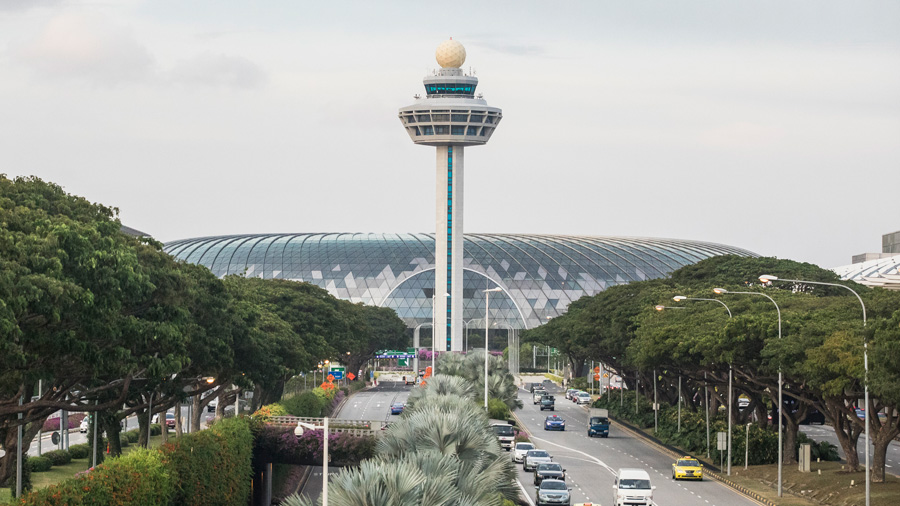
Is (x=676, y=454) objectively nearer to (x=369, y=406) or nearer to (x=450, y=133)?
(x=369, y=406)

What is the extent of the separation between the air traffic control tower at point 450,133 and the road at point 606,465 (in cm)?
6240

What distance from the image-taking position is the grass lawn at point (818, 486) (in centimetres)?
5541

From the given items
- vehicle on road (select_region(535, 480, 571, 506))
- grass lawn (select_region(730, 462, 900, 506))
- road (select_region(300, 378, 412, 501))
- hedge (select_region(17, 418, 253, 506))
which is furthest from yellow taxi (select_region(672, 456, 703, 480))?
hedge (select_region(17, 418, 253, 506))

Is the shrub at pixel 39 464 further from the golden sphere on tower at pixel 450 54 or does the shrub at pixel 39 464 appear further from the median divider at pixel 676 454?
the golden sphere on tower at pixel 450 54

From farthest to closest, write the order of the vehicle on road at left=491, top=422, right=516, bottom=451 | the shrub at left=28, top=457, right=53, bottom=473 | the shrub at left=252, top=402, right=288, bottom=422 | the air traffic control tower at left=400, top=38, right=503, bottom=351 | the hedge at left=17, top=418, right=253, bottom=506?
the air traffic control tower at left=400, top=38, right=503, bottom=351 → the vehicle on road at left=491, top=422, right=516, bottom=451 → the shrub at left=252, top=402, right=288, bottom=422 → the shrub at left=28, top=457, right=53, bottom=473 → the hedge at left=17, top=418, right=253, bottom=506

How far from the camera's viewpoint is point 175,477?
4397 cm

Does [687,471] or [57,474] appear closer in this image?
[57,474]

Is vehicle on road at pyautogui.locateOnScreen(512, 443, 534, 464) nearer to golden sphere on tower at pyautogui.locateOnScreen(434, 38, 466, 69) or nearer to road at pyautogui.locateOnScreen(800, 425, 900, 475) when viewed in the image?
road at pyautogui.locateOnScreen(800, 425, 900, 475)

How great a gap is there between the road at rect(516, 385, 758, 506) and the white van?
10.6 ft

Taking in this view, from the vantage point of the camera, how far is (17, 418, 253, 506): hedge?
34.8 meters

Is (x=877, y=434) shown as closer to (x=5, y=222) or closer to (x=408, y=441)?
(x=408, y=441)

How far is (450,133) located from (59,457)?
108329mm

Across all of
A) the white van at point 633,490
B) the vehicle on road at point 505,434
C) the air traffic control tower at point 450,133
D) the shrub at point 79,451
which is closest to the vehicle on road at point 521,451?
the vehicle on road at point 505,434

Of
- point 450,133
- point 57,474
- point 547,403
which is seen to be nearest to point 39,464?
point 57,474
